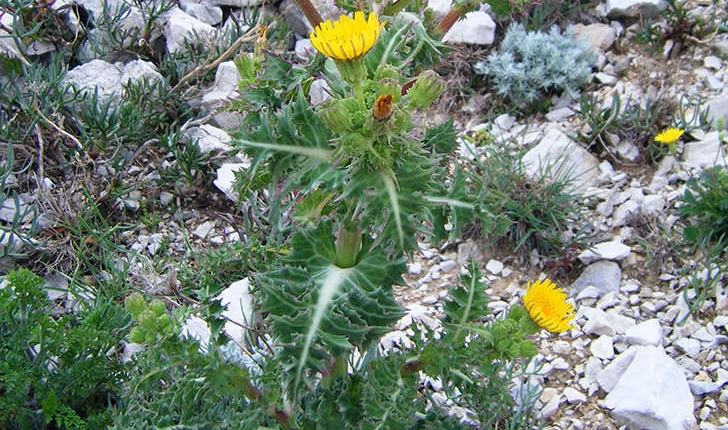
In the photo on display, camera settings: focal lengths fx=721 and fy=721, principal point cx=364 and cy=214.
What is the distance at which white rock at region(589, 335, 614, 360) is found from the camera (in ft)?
10.0

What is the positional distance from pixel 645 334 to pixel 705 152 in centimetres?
128

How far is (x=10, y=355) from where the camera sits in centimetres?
243

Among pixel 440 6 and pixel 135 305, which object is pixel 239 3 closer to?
pixel 440 6

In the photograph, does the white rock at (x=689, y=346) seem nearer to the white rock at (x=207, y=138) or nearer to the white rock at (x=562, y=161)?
the white rock at (x=562, y=161)

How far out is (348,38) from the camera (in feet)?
5.72

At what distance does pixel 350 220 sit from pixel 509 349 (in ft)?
2.01

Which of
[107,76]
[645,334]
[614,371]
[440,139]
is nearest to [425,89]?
[440,139]

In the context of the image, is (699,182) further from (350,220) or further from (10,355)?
(10,355)

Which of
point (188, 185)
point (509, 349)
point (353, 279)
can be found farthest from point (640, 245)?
point (188, 185)

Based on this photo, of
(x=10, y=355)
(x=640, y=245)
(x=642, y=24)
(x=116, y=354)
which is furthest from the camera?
(x=642, y=24)

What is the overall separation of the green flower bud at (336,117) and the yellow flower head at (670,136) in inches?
101

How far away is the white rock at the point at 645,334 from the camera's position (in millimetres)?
3033

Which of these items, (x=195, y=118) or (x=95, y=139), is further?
(x=195, y=118)

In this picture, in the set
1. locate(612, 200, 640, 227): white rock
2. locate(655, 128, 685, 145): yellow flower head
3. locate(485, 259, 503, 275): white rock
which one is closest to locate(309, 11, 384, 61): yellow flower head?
locate(485, 259, 503, 275): white rock
